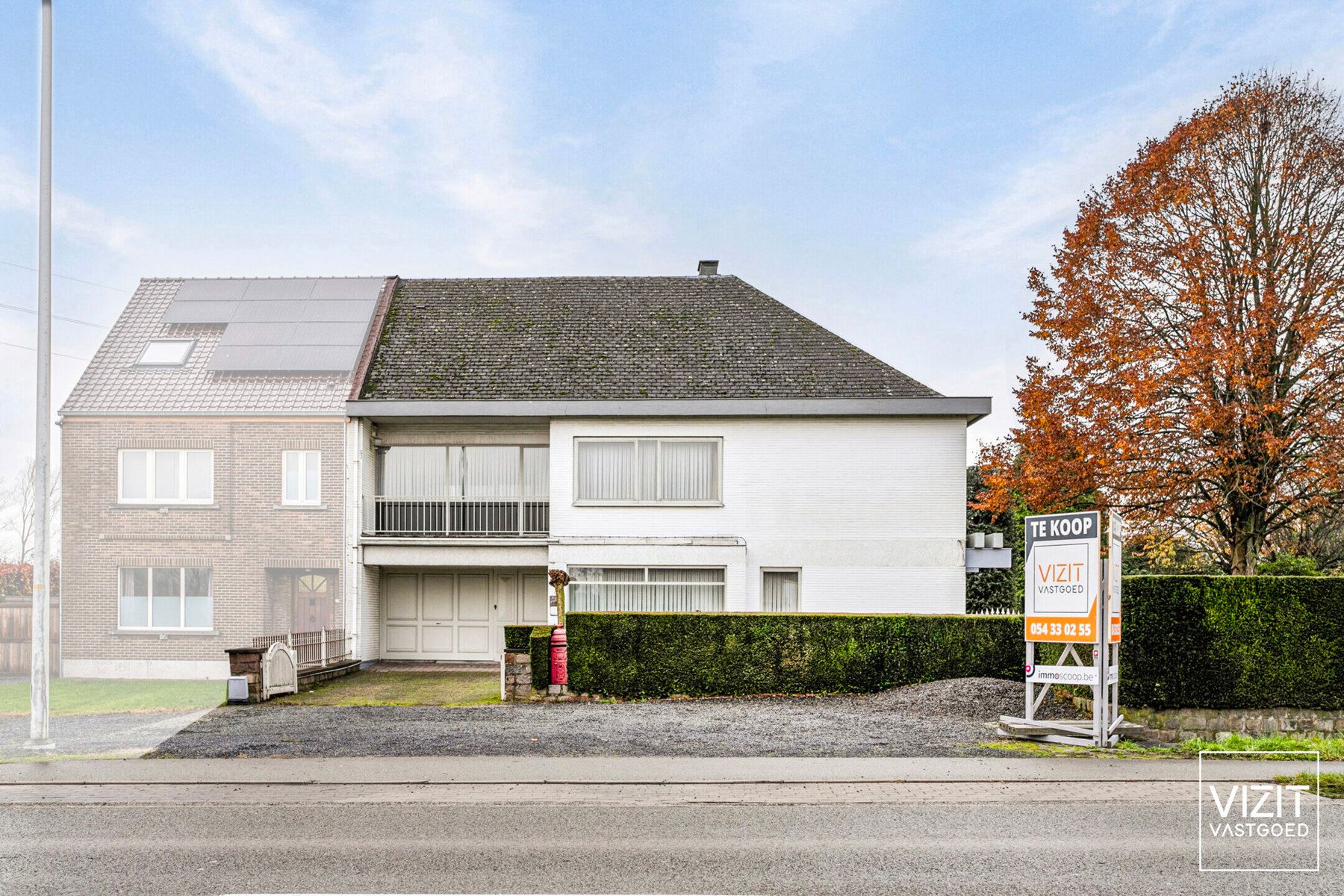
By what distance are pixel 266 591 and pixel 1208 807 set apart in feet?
57.9

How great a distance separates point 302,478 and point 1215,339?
17582 mm

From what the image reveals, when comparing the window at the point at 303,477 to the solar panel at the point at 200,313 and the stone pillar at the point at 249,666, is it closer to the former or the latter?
the solar panel at the point at 200,313

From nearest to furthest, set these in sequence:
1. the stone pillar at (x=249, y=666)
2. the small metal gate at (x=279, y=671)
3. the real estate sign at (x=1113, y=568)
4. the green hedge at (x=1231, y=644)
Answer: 1. the real estate sign at (x=1113, y=568)
2. the green hedge at (x=1231, y=644)
3. the stone pillar at (x=249, y=666)
4. the small metal gate at (x=279, y=671)

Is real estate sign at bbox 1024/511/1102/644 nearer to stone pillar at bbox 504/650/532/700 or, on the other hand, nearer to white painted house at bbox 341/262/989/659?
stone pillar at bbox 504/650/532/700

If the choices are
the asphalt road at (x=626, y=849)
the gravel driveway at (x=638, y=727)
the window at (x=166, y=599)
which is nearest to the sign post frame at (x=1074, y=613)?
the gravel driveway at (x=638, y=727)

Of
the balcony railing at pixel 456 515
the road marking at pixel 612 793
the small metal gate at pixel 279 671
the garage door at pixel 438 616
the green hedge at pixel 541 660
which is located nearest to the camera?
the road marking at pixel 612 793

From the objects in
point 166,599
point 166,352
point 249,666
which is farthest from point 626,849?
point 166,352

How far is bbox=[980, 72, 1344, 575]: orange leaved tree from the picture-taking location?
18312mm

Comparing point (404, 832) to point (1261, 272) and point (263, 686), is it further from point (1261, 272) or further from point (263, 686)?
point (1261, 272)

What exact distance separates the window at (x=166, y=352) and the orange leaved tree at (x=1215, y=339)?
17.7 m

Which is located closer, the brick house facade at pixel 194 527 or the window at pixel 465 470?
the brick house facade at pixel 194 527

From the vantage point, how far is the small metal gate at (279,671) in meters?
15.7

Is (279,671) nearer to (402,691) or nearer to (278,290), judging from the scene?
(402,691)

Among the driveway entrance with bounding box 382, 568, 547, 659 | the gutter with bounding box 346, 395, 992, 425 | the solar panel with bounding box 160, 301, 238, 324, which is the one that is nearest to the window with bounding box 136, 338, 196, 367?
the solar panel with bounding box 160, 301, 238, 324
